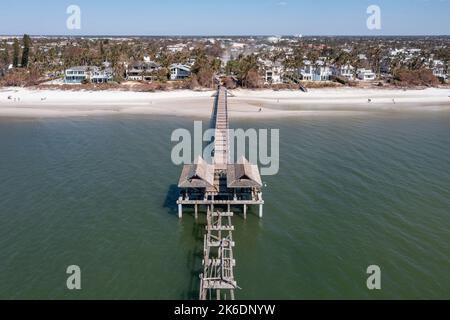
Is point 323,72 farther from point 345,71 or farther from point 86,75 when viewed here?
point 86,75

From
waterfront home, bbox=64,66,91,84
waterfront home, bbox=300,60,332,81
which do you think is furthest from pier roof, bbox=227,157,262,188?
waterfront home, bbox=300,60,332,81

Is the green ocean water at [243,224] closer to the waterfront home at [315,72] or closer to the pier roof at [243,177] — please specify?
the pier roof at [243,177]

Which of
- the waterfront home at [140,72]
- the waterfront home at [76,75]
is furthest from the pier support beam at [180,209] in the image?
the waterfront home at [140,72]

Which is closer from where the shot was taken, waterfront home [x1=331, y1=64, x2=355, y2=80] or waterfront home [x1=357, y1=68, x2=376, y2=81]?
waterfront home [x1=357, y1=68, x2=376, y2=81]

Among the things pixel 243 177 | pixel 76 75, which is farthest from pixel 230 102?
pixel 243 177

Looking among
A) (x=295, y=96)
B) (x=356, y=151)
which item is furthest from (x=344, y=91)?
(x=356, y=151)

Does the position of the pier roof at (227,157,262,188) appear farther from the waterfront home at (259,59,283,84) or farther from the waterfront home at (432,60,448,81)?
Result: the waterfront home at (432,60,448,81)
